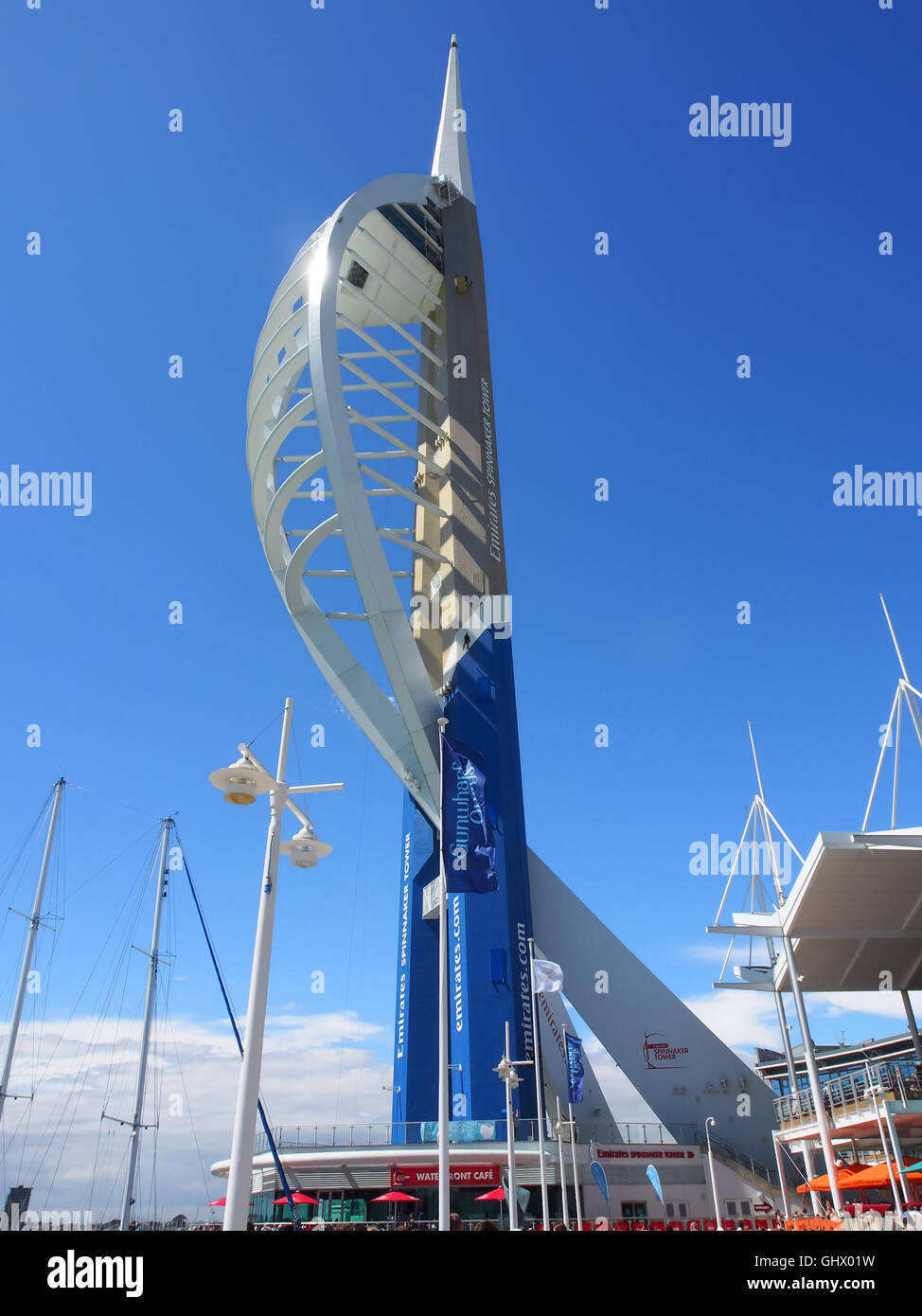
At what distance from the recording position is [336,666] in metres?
31.0

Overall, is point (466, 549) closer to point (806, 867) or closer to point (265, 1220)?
point (806, 867)

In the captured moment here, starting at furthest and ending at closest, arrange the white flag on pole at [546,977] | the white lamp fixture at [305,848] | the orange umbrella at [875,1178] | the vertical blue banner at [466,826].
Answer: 1. the orange umbrella at [875,1178]
2. the white flag on pole at [546,977]
3. the vertical blue banner at [466,826]
4. the white lamp fixture at [305,848]

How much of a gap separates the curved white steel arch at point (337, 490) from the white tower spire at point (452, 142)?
25.0ft

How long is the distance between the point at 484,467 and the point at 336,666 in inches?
432

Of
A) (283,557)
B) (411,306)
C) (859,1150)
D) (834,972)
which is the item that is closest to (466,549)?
(283,557)

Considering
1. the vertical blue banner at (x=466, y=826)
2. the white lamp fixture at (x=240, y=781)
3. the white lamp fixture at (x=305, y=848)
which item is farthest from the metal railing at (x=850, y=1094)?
the white lamp fixture at (x=240, y=781)

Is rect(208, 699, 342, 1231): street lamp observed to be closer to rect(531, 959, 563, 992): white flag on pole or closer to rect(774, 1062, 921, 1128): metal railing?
rect(531, 959, 563, 992): white flag on pole

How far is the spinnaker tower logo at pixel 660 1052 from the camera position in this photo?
30125mm

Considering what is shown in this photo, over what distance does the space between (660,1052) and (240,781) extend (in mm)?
26874

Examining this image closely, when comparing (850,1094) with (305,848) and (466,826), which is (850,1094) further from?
(305,848)

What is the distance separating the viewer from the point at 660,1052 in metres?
30.3

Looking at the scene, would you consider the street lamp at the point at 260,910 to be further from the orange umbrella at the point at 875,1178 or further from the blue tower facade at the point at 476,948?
the orange umbrella at the point at 875,1178

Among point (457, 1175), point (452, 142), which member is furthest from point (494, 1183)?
point (452, 142)

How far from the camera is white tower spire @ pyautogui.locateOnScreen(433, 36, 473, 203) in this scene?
4406cm
